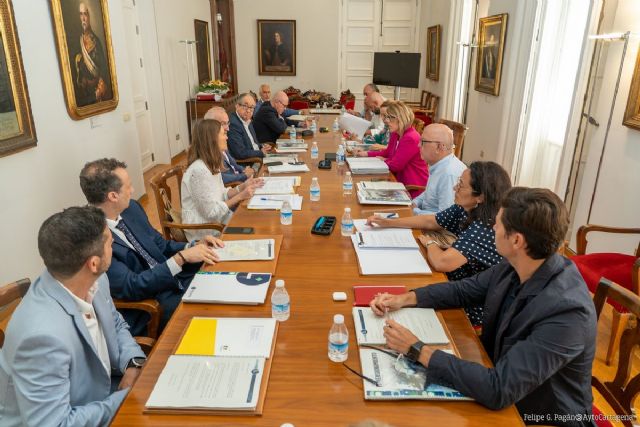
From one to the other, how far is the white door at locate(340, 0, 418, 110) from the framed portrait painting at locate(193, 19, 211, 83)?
2996mm

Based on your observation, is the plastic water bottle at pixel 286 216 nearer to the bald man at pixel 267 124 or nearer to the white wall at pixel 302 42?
the bald man at pixel 267 124

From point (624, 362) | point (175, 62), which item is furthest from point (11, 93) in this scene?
point (175, 62)

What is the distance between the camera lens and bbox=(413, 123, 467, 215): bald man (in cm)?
291

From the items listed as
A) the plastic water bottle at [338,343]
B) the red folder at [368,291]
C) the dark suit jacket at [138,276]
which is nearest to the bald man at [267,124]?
the dark suit jacket at [138,276]

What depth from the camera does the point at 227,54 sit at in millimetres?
9891

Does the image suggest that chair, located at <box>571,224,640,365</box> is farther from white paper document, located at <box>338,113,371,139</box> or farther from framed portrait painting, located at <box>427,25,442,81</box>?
framed portrait painting, located at <box>427,25,442,81</box>

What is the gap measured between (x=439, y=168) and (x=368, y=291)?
1518 mm

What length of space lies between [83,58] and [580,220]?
4695 mm

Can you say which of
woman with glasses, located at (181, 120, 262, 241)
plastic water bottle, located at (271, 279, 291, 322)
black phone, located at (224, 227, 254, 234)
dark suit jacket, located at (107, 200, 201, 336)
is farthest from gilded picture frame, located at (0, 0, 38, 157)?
plastic water bottle, located at (271, 279, 291, 322)

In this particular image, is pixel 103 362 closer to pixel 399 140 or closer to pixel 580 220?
pixel 399 140

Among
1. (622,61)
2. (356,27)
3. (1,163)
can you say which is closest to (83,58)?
(1,163)

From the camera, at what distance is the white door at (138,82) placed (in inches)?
240

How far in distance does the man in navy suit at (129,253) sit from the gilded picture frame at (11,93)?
127cm

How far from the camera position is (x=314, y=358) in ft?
4.51
